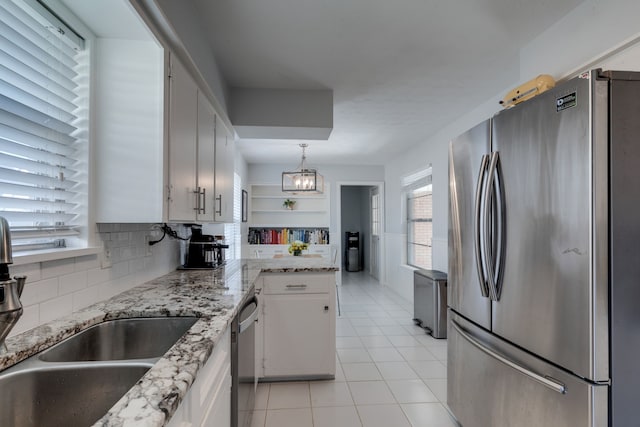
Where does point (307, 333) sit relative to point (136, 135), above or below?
below

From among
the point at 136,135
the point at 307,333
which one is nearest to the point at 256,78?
the point at 136,135

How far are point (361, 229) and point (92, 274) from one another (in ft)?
25.4

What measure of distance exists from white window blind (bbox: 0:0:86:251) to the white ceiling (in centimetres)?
87

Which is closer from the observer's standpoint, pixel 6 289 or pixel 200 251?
pixel 6 289

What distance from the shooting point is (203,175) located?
198cm

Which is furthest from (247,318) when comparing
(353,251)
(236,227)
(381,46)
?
(353,251)

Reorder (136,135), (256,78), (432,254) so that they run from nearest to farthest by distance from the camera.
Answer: (136,135) → (256,78) → (432,254)

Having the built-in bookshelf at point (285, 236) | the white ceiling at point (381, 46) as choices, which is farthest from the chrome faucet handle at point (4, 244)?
the built-in bookshelf at point (285, 236)

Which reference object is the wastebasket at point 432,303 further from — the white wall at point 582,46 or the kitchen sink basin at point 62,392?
the kitchen sink basin at point 62,392

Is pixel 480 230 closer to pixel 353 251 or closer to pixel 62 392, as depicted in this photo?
pixel 62 392

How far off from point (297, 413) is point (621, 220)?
2069mm

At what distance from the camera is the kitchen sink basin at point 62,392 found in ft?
2.81

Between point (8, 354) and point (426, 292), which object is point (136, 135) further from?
point (426, 292)

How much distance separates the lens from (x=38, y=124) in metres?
1.17
